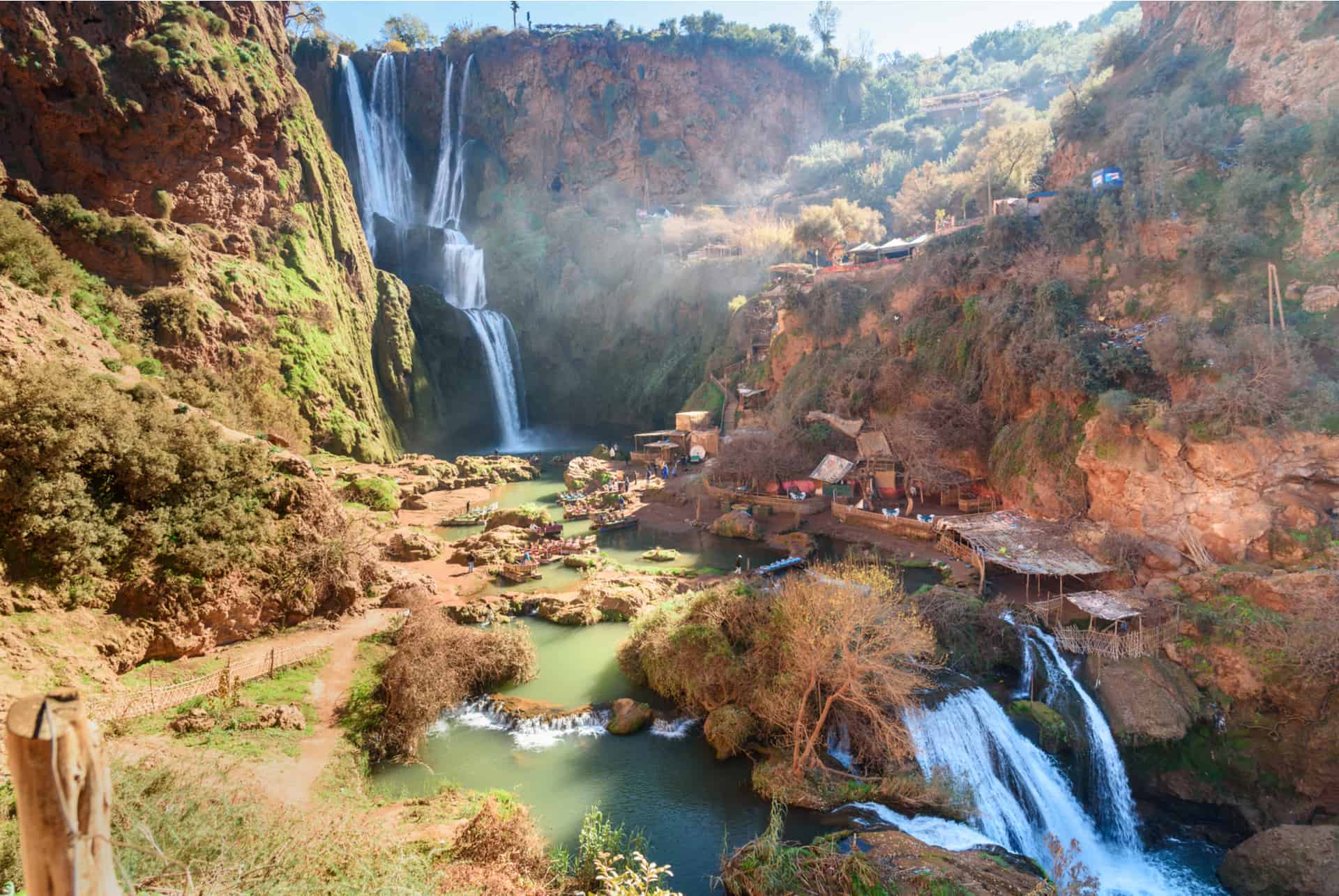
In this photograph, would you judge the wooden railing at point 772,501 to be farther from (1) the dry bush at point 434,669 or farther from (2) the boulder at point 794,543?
(1) the dry bush at point 434,669

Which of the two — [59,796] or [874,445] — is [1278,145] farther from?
[59,796]

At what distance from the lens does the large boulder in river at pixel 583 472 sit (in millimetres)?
41438

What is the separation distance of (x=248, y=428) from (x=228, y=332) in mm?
9082

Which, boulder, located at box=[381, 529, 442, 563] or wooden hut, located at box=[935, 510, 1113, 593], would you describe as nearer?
wooden hut, located at box=[935, 510, 1113, 593]

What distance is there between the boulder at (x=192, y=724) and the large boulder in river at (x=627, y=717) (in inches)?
332

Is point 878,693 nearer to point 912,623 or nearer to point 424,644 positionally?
point 912,623

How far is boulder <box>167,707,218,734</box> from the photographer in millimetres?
14477

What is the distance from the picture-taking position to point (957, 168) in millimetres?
65188

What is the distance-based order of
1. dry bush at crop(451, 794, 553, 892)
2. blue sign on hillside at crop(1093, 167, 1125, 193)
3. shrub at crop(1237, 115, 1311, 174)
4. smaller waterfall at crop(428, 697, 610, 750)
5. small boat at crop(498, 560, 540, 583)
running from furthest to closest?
1. blue sign on hillside at crop(1093, 167, 1125, 193)
2. small boat at crop(498, 560, 540, 583)
3. shrub at crop(1237, 115, 1311, 174)
4. smaller waterfall at crop(428, 697, 610, 750)
5. dry bush at crop(451, 794, 553, 892)

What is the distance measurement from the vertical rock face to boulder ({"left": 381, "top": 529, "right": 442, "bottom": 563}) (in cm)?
1189

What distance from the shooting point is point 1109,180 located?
32.0 m

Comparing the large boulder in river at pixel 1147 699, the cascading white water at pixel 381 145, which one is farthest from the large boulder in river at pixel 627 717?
the cascading white water at pixel 381 145

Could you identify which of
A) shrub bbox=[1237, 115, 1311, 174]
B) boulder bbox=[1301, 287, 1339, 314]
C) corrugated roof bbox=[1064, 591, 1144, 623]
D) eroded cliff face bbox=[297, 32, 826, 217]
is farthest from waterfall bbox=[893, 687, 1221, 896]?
eroded cliff face bbox=[297, 32, 826, 217]

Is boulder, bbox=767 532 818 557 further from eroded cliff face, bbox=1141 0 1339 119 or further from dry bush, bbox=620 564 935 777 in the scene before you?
eroded cliff face, bbox=1141 0 1339 119
